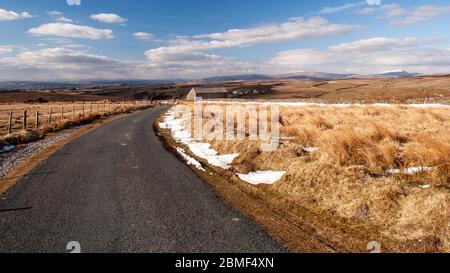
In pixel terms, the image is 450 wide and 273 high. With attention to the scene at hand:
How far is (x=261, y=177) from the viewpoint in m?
9.67

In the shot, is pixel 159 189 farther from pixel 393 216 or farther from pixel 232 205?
pixel 393 216

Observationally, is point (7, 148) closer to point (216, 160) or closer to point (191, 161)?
point (191, 161)

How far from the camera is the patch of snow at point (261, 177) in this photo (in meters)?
9.26

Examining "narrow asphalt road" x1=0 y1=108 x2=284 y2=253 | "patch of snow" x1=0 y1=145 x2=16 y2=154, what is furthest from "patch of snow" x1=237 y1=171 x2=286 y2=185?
"patch of snow" x1=0 y1=145 x2=16 y2=154

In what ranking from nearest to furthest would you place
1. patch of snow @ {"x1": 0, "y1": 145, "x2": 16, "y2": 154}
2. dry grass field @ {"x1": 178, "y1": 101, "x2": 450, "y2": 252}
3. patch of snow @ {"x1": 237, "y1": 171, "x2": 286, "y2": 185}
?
1. dry grass field @ {"x1": 178, "y1": 101, "x2": 450, "y2": 252}
2. patch of snow @ {"x1": 237, "y1": 171, "x2": 286, "y2": 185}
3. patch of snow @ {"x1": 0, "y1": 145, "x2": 16, "y2": 154}

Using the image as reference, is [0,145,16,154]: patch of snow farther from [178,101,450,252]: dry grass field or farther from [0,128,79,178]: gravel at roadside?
[178,101,450,252]: dry grass field

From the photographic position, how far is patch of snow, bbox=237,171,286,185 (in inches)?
364

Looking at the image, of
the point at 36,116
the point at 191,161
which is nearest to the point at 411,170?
the point at 191,161

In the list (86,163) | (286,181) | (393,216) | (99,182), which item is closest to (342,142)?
(286,181)

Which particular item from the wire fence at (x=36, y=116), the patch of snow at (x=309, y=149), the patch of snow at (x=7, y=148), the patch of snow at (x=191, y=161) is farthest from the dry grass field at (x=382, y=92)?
the patch of snow at (x=7, y=148)

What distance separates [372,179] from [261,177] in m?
3.01

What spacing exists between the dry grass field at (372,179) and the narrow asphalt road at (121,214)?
2.09 meters

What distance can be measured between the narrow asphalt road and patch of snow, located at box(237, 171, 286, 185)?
4.34 ft
